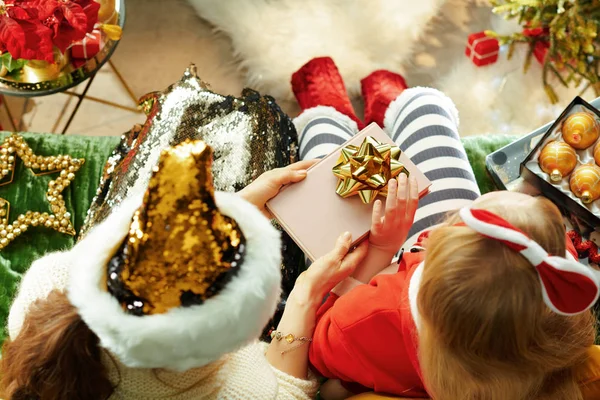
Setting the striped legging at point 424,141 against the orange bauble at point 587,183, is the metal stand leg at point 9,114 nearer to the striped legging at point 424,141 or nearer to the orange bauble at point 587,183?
the striped legging at point 424,141

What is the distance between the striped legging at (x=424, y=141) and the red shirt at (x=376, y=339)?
27 centimetres

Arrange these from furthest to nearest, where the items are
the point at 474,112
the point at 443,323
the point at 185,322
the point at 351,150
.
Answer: the point at 474,112 < the point at 351,150 < the point at 443,323 < the point at 185,322

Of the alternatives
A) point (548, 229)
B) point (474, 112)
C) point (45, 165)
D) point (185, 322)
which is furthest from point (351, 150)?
point (474, 112)

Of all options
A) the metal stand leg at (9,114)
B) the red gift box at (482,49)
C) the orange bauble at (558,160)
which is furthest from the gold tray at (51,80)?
the red gift box at (482,49)

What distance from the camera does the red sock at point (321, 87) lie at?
153 cm

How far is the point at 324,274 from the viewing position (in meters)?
1.03

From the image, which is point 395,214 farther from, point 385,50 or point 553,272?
point 385,50

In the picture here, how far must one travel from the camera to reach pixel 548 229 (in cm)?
71

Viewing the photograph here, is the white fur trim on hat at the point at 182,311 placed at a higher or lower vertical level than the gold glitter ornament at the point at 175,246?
lower

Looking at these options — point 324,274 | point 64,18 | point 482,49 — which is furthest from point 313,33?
point 324,274

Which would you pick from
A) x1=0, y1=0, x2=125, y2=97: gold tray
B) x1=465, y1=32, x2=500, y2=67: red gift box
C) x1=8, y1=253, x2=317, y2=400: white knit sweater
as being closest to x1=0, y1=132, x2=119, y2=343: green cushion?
x1=0, y1=0, x2=125, y2=97: gold tray

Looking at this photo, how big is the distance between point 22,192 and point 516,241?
1.16m

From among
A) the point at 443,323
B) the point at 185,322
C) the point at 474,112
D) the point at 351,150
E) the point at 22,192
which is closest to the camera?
the point at 185,322

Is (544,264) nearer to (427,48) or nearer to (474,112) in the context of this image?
(474,112)
